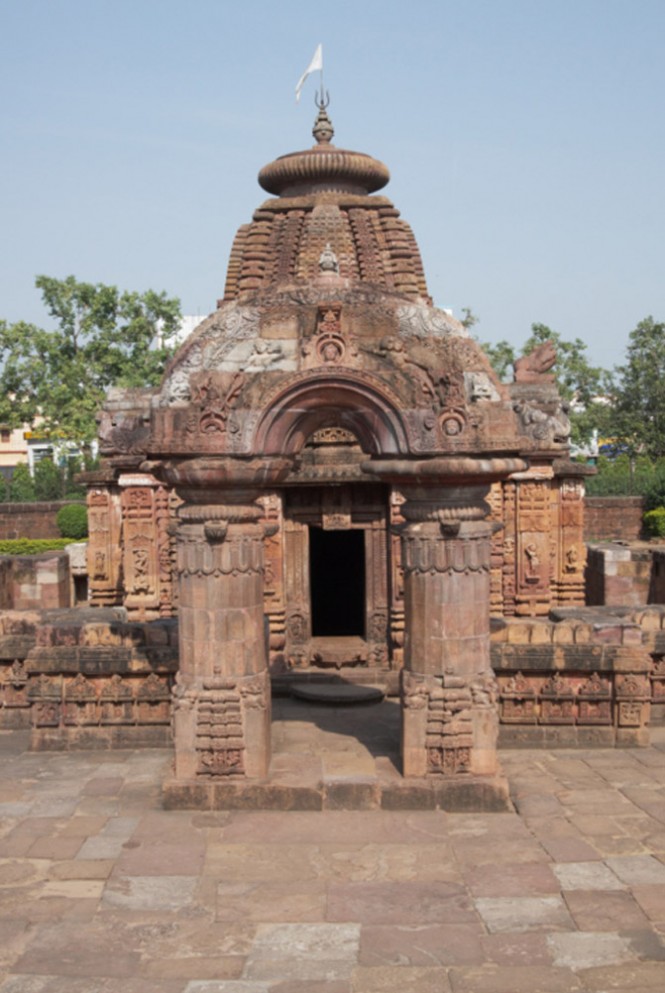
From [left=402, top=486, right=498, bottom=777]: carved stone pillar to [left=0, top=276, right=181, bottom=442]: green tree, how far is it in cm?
3230

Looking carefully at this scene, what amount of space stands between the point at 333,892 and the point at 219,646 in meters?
2.31

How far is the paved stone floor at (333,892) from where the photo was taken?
5508 mm

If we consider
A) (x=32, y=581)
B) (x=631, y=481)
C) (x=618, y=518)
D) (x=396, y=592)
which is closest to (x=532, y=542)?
(x=396, y=592)

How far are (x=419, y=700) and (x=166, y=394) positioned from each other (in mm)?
3126

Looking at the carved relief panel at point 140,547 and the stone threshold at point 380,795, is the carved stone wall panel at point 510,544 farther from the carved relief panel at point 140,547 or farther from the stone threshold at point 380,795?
the stone threshold at point 380,795

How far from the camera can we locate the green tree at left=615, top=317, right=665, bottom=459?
43.2 meters

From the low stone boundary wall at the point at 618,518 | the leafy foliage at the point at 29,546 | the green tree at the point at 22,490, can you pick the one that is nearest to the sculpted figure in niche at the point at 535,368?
the leafy foliage at the point at 29,546

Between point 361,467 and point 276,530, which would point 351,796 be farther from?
point 361,467

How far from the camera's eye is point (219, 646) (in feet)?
26.9

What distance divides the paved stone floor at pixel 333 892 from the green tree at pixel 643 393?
119 feet

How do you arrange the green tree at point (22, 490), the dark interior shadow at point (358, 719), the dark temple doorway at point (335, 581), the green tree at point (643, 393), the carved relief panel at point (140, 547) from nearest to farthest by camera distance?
the dark interior shadow at point (358, 719), the carved relief panel at point (140, 547), the dark temple doorway at point (335, 581), the green tree at point (22, 490), the green tree at point (643, 393)

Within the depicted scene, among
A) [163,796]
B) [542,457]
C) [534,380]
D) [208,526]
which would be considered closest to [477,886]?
[163,796]

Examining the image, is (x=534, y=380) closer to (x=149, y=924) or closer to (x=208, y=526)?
(x=208, y=526)

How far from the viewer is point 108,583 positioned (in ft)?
50.5
